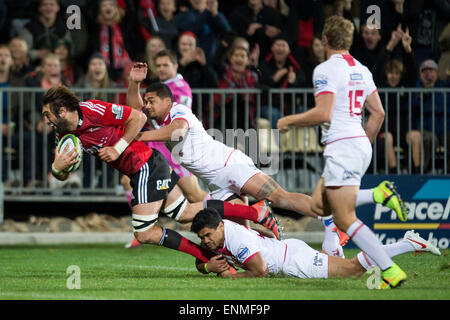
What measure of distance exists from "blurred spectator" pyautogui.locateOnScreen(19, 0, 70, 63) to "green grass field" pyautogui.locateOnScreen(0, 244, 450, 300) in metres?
4.68

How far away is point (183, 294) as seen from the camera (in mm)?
7590

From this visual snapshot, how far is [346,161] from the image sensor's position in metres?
7.91

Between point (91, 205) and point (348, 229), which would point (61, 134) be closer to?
point (348, 229)

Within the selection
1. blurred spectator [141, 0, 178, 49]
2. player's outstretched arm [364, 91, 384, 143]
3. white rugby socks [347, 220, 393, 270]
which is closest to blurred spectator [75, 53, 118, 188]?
blurred spectator [141, 0, 178, 49]

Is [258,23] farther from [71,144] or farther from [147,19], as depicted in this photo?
[71,144]

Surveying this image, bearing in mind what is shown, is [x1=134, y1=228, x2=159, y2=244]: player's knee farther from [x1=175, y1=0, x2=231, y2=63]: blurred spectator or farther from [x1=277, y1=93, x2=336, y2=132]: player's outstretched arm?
[x1=175, y1=0, x2=231, y2=63]: blurred spectator

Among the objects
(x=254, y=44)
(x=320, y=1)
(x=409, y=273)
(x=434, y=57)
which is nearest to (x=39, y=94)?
(x=254, y=44)

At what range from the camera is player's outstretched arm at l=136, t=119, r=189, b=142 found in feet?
33.2

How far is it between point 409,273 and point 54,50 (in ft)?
27.3

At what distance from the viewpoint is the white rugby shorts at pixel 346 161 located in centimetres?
787

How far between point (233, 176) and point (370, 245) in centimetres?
264

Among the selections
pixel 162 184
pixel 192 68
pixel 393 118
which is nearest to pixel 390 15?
pixel 393 118

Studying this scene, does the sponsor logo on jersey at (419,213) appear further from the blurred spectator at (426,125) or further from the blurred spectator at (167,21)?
the blurred spectator at (167,21)

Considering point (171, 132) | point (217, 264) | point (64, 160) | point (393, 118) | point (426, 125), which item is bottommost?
point (217, 264)
